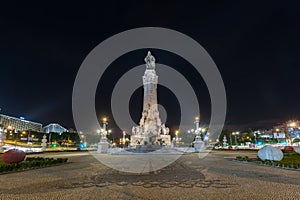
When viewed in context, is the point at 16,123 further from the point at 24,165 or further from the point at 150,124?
the point at 24,165

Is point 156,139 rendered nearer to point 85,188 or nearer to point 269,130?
point 85,188

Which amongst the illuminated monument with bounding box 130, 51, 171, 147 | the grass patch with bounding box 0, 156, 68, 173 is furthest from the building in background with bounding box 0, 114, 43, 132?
the grass patch with bounding box 0, 156, 68, 173

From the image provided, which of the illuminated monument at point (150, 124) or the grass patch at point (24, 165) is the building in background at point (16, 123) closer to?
the illuminated monument at point (150, 124)

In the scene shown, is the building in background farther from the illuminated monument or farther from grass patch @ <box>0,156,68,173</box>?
grass patch @ <box>0,156,68,173</box>

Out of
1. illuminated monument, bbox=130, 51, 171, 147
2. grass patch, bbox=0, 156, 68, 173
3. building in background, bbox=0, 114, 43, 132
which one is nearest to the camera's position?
grass patch, bbox=0, 156, 68, 173

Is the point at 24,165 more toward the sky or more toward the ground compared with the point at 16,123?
more toward the ground

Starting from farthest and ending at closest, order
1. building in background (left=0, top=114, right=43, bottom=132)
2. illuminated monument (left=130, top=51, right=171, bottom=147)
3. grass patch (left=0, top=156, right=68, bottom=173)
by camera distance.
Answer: building in background (left=0, top=114, right=43, bottom=132)
illuminated monument (left=130, top=51, right=171, bottom=147)
grass patch (left=0, top=156, right=68, bottom=173)

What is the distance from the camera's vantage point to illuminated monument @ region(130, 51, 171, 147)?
52.2 metres

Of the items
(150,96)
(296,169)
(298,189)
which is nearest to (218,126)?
(150,96)

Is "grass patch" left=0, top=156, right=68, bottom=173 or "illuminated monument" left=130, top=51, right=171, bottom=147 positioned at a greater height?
"illuminated monument" left=130, top=51, right=171, bottom=147

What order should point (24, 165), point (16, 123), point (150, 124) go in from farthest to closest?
point (16, 123)
point (150, 124)
point (24, 165)

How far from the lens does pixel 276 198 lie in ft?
24.7

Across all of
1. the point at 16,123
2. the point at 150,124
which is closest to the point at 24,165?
the point at 150,124

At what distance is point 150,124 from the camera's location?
5416 centimetres
